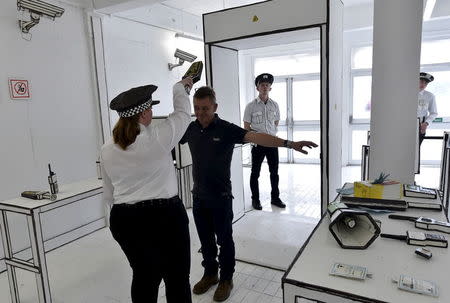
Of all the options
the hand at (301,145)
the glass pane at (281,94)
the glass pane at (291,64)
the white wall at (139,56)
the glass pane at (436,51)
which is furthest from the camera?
the glass pane at (281,94)

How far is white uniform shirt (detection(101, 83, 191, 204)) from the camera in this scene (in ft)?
4.98

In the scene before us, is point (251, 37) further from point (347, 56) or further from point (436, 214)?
point (347, 56)

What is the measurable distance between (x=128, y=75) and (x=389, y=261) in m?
3.67

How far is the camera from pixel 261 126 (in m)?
4.24

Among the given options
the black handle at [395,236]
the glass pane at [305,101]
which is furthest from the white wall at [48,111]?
the glass pane at [305,101]

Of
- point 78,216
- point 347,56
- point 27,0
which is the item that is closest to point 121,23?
point 27,0

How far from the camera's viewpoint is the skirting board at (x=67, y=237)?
3.04m

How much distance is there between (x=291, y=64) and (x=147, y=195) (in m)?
6.00

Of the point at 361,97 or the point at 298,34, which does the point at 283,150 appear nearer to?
the point at 361,97

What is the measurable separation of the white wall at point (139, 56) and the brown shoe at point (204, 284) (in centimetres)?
228

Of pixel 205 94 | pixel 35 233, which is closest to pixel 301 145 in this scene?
pixel 205 94

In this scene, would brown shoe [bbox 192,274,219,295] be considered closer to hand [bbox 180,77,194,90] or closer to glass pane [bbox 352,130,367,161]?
hand [bbox 180,77,194,90]

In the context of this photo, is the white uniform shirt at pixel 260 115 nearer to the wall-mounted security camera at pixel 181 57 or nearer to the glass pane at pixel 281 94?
the wall-mounted security camera at pixel 181 57

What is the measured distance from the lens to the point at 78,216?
354 cm
